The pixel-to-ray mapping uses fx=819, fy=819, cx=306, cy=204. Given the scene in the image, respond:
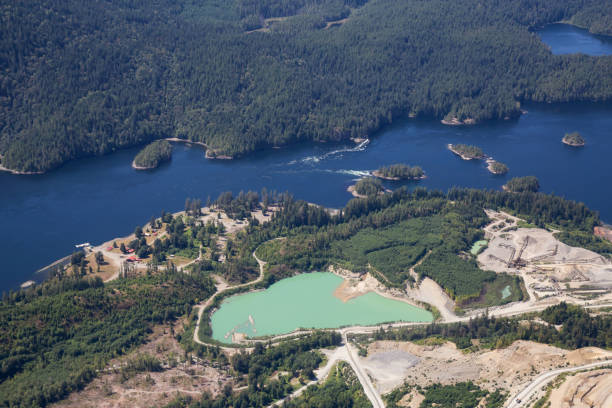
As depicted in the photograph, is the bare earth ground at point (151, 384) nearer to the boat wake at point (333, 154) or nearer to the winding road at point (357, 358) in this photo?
the winding road at point (357, 358)

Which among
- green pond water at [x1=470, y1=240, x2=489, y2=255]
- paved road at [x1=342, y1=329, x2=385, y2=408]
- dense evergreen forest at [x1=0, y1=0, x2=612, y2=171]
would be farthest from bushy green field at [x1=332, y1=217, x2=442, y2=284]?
dense evergreen forest at [x1=0, y1=0, x2=612, y2=171]

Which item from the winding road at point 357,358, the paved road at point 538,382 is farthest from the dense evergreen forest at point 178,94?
the paved road at point 538,382

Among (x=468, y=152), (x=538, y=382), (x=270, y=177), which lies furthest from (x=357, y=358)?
(x=468, y=152)

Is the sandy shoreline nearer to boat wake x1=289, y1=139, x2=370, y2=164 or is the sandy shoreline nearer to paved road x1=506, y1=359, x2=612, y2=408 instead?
paved road x1=506, y1=359, x2=612, y2=408

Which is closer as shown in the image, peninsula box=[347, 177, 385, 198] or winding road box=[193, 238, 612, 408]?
winding road box=[193, 238, 612, 408]

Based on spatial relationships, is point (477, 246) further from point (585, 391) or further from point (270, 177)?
point (270, 177)
